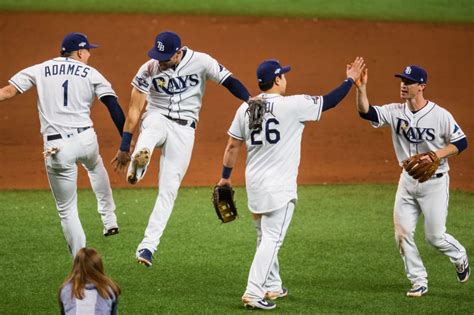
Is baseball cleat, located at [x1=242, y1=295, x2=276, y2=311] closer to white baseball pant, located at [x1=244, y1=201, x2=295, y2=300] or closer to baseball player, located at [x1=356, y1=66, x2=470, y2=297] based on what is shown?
white baseball pant, located at [x1=244, y1=201, x2=295, y2=300]

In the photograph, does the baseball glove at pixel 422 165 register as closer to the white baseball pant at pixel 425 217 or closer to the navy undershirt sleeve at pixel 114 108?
the white baseball pant at pixel 425 217

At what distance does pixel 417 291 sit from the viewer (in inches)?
330

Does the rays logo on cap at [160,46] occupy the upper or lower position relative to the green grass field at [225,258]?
upper

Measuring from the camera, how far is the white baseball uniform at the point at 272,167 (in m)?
7.81

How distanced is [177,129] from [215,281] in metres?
1.63

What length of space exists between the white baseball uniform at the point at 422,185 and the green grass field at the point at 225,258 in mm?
417

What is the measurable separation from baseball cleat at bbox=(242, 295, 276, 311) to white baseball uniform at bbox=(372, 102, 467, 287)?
1.48 m

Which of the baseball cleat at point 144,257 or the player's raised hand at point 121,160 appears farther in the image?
the player's raised hand at point 121,160

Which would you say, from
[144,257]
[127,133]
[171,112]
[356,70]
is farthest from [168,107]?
[356,70]

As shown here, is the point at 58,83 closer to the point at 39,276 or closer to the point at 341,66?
the point at 39,276

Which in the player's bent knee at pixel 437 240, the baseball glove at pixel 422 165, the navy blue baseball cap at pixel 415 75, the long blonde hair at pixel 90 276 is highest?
the navy blue baseball cap at pixel 415 75

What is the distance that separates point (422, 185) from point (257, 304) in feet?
6.40

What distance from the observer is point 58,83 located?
8211mm

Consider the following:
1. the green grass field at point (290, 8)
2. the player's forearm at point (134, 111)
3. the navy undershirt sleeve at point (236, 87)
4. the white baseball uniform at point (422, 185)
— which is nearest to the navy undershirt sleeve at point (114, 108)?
the player's forearm at point (134, 111)
